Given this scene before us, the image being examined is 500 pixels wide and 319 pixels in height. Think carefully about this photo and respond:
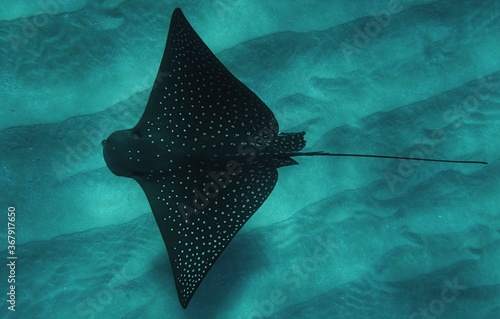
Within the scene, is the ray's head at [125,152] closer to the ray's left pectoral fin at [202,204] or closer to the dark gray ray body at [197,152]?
the dark gray ray body at [197,152]

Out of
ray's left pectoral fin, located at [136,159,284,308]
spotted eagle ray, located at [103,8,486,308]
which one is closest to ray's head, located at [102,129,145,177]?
spotted eagle ray, located at [103,8,486,308]

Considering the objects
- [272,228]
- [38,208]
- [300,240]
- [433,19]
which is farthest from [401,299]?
[38,208]

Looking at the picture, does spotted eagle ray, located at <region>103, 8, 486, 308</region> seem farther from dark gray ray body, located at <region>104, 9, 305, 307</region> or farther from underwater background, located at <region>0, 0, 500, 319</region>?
underwater background, located at <region>0, 0, 500, 319</region>

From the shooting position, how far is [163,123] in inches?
118

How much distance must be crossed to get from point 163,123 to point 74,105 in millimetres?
1087

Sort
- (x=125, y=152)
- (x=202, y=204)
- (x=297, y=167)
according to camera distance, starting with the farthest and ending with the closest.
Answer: (x=297, y=167), (x=202, y=204), (x=125, y=152)

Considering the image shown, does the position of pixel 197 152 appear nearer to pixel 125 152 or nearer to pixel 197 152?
pixel 197 152

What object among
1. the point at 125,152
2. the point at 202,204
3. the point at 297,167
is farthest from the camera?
the point at 297,167

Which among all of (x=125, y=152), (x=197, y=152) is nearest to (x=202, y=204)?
(x=197, y=152)

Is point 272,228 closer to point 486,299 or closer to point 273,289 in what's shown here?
point 273,289

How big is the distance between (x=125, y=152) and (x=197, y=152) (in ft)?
1.80

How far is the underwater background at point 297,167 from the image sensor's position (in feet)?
11.5

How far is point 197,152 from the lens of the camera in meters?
3.02

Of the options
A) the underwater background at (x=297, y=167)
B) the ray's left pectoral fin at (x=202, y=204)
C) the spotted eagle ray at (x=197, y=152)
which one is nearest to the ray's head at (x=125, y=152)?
the spotted eagle ray at (x=197, y=152)
